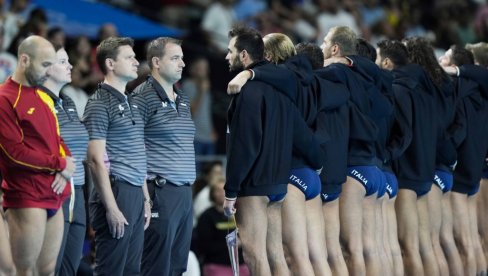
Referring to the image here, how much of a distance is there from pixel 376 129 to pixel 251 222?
1600 mm

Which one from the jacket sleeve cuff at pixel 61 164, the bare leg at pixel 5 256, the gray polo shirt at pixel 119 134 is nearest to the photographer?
the bare leg at pixel 5 256

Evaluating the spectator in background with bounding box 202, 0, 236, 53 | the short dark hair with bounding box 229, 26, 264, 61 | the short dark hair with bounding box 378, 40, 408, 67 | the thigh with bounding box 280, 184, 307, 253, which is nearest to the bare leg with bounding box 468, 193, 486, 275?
the short dark hair with bounding box 378, 40, 408, 67

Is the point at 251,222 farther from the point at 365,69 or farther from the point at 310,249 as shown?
the point at 365,69

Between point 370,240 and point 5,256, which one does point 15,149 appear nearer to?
point 5,256

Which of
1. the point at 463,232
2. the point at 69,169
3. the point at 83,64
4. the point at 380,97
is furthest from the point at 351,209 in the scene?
the point at 83,64

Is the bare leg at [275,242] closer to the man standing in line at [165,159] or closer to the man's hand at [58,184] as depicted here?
the man standing in line at [165,159]

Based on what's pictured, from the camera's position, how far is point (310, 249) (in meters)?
8.86

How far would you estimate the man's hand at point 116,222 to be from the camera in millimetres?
8117

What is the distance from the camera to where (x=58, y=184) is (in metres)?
7.50

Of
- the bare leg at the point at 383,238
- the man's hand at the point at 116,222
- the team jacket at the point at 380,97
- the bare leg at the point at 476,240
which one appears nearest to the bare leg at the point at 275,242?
the man's hand at the point at 116,222

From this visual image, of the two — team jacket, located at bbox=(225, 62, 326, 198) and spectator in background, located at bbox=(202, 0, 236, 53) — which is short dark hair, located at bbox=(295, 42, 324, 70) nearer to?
team jacket, located at bbox=(225, 62, 326, 198)

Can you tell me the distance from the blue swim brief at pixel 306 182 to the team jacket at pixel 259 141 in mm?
212

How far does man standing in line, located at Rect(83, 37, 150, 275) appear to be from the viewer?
816 cm

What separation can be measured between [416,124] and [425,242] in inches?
42.4
